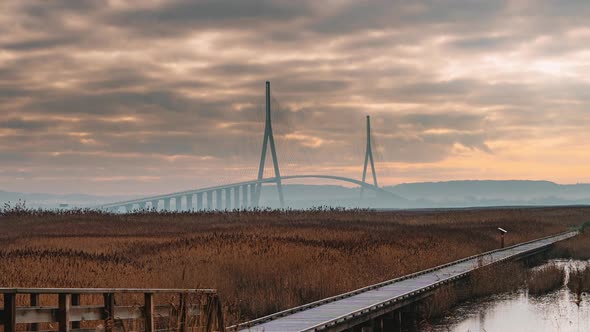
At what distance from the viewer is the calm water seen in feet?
67.9

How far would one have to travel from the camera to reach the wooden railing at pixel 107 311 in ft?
30.2

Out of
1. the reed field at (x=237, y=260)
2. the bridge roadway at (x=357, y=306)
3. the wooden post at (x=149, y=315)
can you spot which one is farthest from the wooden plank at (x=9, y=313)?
the bridge roadway at (x=357, y=306)

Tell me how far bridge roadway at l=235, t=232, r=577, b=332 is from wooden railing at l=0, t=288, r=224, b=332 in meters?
1.44

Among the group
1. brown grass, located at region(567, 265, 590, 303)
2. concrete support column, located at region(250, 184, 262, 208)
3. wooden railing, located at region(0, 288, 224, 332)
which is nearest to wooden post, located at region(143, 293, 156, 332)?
wooden railing, located at region(0, 288, 224, 332)

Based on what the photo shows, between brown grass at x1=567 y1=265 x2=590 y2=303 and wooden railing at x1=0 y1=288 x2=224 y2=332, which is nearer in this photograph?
wooden railing at x1=0 y1=288 x2=224 y2=332

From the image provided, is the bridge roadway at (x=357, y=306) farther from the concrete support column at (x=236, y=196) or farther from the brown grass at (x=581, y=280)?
the concrete support column at (x=236, y=196)

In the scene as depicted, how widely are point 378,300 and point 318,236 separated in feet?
57.9

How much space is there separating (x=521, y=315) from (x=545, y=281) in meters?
5.21

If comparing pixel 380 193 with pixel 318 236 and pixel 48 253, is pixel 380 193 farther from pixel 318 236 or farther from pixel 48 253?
pixel 48 253

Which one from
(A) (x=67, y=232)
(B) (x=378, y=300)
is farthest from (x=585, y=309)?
(A) (x=67, y=232)

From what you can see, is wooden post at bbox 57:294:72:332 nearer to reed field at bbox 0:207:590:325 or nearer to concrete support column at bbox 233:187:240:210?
reed field at bbox 0:207:590:325

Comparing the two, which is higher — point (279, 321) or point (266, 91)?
point (266, 91)

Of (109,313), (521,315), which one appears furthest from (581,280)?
(109,313)

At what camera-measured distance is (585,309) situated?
901 inches
